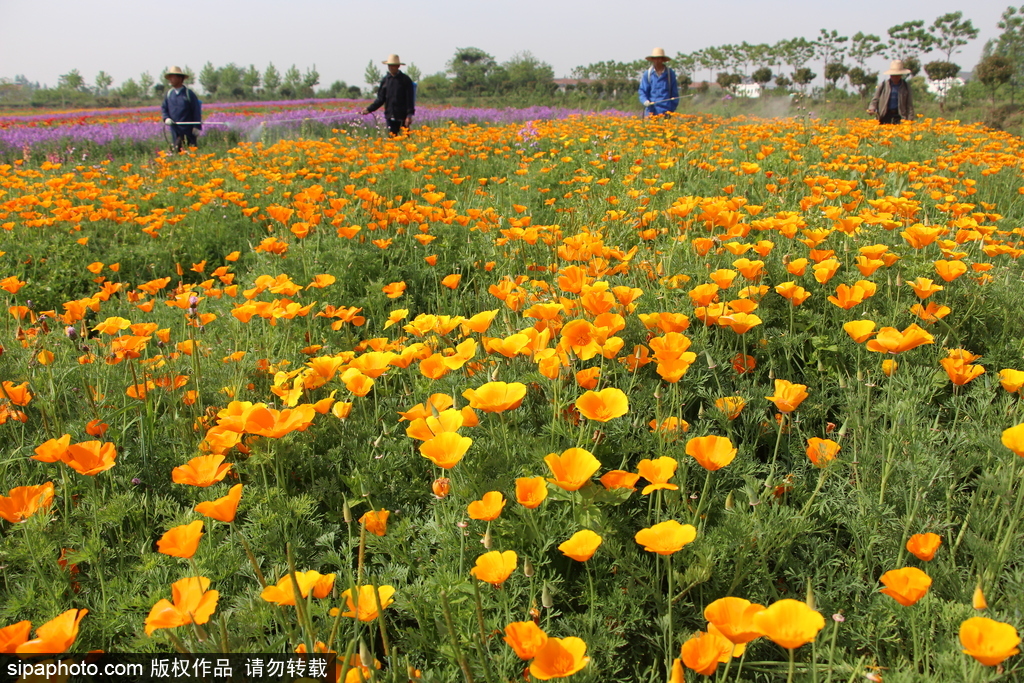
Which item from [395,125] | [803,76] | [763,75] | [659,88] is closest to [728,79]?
[763,75]

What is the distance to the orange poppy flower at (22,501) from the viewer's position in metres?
1.43

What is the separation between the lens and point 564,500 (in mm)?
1552

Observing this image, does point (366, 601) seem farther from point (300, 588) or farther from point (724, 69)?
point (724, 69)

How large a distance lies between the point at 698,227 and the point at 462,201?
6.77ft

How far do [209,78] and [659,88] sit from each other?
7178 centimetres

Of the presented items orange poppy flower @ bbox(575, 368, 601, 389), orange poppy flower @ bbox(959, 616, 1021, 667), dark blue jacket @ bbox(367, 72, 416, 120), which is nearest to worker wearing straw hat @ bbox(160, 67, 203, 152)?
dark blue jacket @ bbox(367, 72, 416, 120)

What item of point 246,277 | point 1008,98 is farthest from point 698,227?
point 1008,98

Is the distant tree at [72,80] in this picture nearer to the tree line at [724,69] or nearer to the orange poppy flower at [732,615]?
the tree line at [724,69]

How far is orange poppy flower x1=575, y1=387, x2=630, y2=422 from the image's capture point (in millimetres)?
1510

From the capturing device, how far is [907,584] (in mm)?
1081

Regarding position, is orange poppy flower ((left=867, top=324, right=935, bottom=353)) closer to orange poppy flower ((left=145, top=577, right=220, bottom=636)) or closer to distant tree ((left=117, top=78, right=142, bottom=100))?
→ orange poppy flower ((left=145, top=577, right=220, bottom=636))

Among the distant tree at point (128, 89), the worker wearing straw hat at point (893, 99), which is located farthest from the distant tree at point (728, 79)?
the distant tree at point (128, 89)

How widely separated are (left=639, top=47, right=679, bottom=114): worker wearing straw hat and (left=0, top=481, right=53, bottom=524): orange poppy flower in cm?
995

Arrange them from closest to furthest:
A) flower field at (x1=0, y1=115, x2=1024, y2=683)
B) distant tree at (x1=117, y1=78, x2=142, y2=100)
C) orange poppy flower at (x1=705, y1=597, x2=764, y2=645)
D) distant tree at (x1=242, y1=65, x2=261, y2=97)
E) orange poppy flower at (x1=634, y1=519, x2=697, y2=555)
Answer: orange poppy flower at (x1=705, y1=597, x2=764, y2=645) → orange poppy flower at (x1=634, y1=519, x2=697, y2=555) → flower field at (x1=0, y1=115, x2=1024, y2=683) → distant tree at (x1=117, y1=78, x2=142, y2=100) → distant tree at (x1=242, y1=65, x2=261, y2=97)
